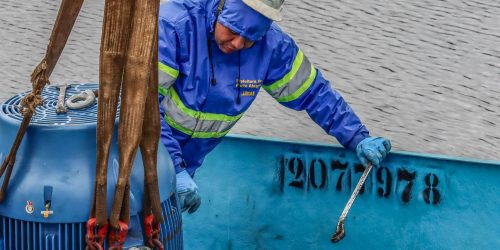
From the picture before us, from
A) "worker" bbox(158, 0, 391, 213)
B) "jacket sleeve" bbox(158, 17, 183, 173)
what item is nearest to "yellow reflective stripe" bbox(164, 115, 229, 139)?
"worker" bbox(158, 0, 391, 213)

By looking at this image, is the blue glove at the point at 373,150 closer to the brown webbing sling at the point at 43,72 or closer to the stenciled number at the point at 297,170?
the stenciled number at the point at 297,170

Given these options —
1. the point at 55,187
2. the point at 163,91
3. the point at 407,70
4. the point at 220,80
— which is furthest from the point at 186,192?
the point at 407,70

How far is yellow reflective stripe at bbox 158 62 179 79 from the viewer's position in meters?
2.82

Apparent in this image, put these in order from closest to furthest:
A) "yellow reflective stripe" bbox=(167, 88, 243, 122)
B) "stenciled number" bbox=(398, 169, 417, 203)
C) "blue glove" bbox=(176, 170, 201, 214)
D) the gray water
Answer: "blue glove" bbox=(176, 170, 201, 214) < "yellow reflective stripe" bbox=(167, 88, 243, 122) < "stenciled number" bbox=(398, 169, 417, 203) < the gray water

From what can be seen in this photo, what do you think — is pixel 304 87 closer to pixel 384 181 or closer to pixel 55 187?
pixel 384 181

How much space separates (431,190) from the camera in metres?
3.21

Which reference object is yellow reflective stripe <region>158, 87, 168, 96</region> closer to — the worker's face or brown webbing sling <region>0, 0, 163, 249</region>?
the worker's face

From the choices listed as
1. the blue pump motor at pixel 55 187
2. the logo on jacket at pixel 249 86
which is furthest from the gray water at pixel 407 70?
the blue pump motor at pixel 55 187

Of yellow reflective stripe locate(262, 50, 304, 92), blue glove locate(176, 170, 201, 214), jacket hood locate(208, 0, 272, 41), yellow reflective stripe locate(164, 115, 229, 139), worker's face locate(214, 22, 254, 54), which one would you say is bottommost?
blue glove locate(176, 170, 201, 214)

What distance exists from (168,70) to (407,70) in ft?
3.54

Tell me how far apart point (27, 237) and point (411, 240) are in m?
1.69

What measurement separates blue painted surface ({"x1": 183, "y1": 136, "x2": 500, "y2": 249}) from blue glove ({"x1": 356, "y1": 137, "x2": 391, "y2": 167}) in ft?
0.29

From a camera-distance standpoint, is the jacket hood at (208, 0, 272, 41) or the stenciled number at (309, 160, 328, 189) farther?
the stenciled number at (309, 160, 328, 189)

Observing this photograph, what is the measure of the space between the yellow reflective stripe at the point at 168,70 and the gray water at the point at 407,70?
0.88 m
